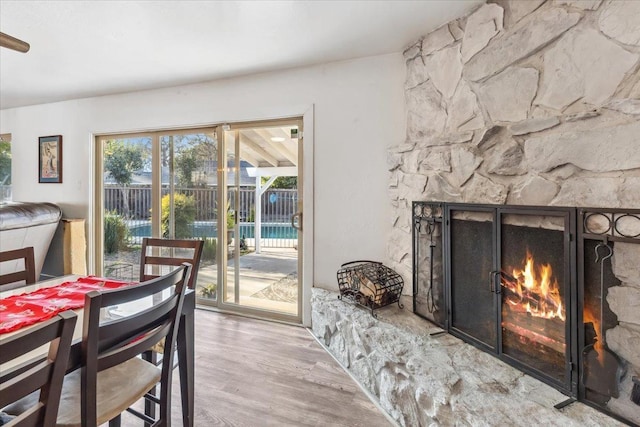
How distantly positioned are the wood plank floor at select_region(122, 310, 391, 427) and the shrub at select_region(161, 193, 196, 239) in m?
1.20

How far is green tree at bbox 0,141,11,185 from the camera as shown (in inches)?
175

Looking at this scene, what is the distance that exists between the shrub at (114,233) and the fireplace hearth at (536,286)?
11.5 feet

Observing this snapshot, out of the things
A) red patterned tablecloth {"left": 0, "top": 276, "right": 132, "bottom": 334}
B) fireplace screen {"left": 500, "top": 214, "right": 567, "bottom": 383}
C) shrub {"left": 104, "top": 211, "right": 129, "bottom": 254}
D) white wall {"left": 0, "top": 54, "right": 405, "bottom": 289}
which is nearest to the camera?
red patterned tablecloth {"left": 0, "top": 276, "right": 132, "bottom": 334}

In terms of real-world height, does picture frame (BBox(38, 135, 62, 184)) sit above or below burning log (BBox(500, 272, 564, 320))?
above

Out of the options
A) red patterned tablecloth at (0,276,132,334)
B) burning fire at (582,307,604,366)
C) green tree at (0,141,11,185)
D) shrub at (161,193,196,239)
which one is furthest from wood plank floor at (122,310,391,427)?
green tree at (0,141,11,185)

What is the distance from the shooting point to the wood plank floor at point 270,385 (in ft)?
5.87

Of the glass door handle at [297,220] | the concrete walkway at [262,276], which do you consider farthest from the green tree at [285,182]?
the concrete walkway at [262,276]

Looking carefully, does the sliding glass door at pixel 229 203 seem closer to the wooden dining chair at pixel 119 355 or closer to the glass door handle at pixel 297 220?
the glass door handle at pixel 297 220

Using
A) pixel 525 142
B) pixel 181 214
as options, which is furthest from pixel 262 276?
pixel 525 142

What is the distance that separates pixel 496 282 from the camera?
172 centimetres

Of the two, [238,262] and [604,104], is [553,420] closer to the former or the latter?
[604,104]

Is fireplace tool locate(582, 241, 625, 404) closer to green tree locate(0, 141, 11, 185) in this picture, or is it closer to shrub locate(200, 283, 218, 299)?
shrub locate(200, 283, 218, 299)

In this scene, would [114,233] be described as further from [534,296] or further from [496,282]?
[534,296]

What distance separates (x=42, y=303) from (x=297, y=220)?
196 cm
